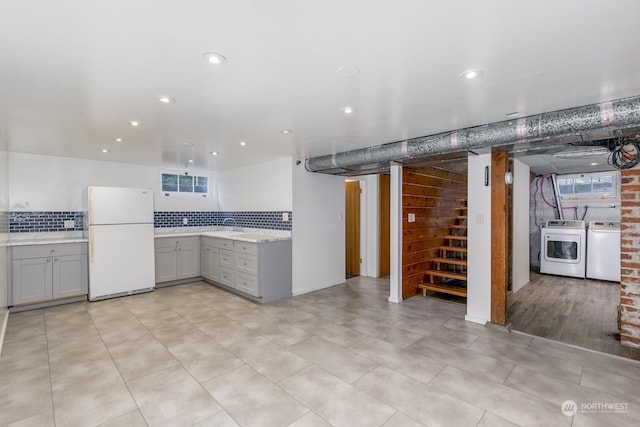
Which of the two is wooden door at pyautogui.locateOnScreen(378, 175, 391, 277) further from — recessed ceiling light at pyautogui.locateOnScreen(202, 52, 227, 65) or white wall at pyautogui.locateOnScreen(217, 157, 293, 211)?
recessed ceiling light at pyautogui.locateOnScreen(202, 52, 227, 65)

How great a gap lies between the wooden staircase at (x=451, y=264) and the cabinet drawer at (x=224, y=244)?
10.1 ft

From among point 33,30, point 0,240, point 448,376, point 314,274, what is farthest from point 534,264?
point 0,240

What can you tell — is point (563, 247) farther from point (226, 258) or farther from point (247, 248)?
point (226, 258)

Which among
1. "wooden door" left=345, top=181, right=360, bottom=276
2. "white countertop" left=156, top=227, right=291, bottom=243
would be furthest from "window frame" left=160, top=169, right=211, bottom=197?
"wooden door" left=345, top=181, right=360, bottom=276

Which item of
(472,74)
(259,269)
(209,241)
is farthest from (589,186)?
(209,241)

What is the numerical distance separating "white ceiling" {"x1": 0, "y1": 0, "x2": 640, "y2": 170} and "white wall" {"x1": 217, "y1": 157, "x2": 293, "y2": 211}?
1.90 meters

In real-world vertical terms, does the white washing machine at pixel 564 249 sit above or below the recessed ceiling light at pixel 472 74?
below

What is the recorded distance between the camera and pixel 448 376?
2.46 m

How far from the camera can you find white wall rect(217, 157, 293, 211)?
4.97 m

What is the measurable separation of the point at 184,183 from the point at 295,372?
489 cm

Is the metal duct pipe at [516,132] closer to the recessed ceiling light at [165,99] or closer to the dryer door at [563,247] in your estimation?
the recessed ceiling light at [165,99]

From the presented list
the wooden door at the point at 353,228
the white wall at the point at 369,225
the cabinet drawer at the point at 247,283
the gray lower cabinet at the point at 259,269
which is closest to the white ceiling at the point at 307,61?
the gray lower cabinet at the point at 259,269

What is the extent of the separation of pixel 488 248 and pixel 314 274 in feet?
8.73

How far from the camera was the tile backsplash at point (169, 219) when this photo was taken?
179 inches
